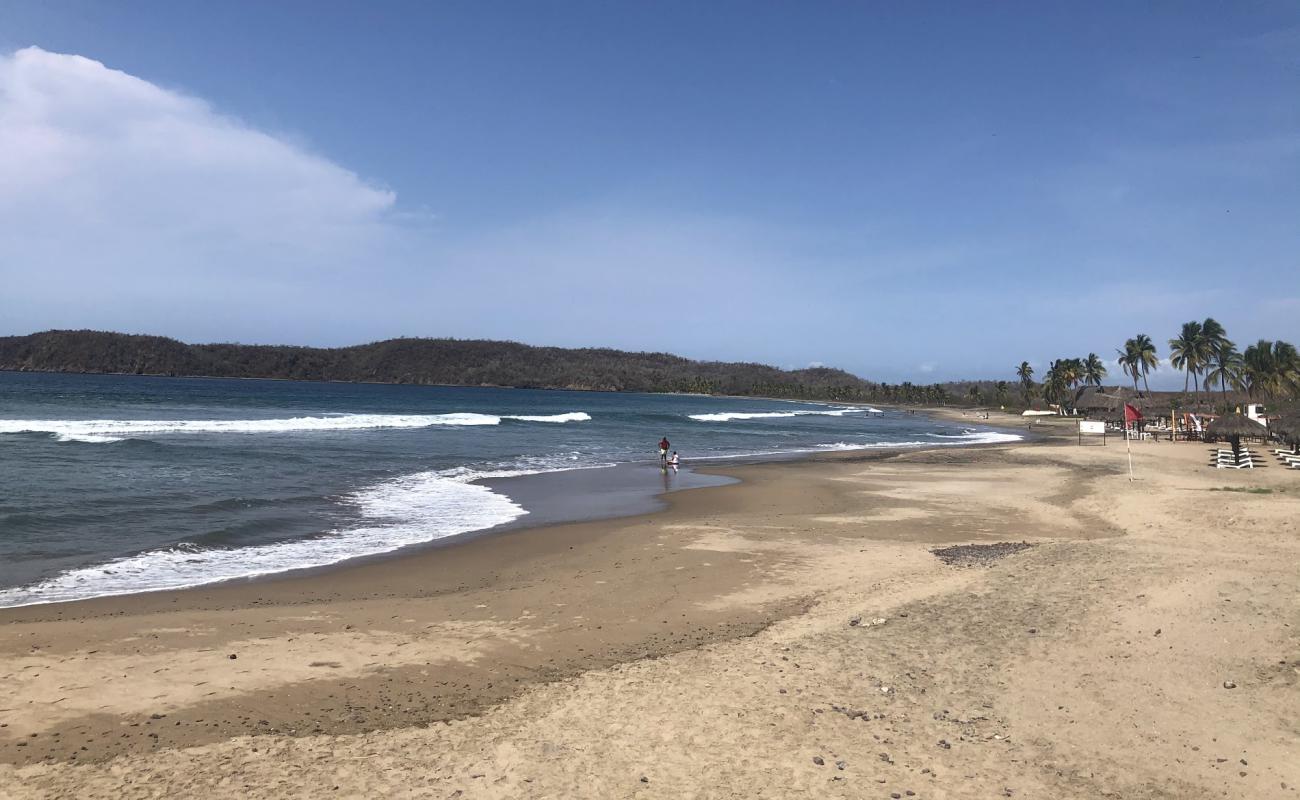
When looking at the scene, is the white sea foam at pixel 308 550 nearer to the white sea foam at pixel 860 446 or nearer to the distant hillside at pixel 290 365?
the white sea foam at pixel 860 446

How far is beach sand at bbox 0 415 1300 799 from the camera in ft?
16.7

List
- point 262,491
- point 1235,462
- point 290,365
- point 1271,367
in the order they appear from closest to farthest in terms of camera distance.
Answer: point 262,491 → point 1235,462 → point 1271,367 → point 290,365

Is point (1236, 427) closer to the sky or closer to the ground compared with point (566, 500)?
closer to the sky

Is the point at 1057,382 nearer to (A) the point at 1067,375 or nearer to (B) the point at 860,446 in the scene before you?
(A) the point at 1067,375

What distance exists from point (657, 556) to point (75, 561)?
924 cm

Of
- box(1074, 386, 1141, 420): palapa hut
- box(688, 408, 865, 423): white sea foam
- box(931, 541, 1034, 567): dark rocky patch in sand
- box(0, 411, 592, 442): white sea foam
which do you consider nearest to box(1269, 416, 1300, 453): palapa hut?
box(931, 541, 1034, 567): dark rocky patch in sand

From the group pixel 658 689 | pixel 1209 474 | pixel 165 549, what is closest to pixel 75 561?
pixel 165 549

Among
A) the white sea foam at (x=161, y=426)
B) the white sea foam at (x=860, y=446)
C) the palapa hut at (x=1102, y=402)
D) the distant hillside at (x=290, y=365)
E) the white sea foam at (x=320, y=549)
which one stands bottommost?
the white sea foam at (x=860, y=446)

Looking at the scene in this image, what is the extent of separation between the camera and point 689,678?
679cm

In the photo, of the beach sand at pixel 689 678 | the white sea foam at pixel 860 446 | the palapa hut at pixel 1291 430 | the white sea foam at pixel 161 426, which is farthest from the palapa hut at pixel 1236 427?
the white sea foam at pixel 161 426

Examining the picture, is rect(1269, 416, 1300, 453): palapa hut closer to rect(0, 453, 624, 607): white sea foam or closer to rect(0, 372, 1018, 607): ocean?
rect(0, 372, 1018, 607): ocean

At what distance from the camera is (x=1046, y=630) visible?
7828 mm

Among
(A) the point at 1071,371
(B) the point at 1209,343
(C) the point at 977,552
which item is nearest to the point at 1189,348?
(B) the point at 1209,343

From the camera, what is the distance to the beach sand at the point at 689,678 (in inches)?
200
